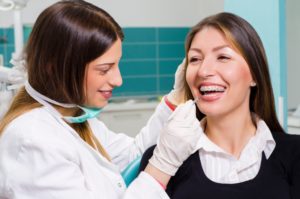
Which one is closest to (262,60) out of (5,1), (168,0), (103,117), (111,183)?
(111,183)

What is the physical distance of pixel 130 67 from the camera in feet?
14.5

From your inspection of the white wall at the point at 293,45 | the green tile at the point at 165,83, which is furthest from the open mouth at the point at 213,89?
the green tile at the point at 165,83

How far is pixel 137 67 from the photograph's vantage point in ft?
14.6

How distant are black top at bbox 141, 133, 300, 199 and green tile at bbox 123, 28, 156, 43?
3137 mm

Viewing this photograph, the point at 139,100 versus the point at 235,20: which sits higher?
the point at 235,20

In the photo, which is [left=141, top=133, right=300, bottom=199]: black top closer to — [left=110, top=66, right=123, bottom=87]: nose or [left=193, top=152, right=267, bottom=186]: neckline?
[left=193, top=152, right=267, bottom=186]: neckline

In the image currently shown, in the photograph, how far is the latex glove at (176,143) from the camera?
1230 mm

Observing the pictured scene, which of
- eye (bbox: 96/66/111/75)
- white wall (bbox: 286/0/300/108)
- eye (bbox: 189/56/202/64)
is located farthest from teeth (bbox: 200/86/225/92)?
white wall (bbox: 286/0/300/108)

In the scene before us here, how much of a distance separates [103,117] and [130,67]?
0.73 m

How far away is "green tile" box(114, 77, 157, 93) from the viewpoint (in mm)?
4406

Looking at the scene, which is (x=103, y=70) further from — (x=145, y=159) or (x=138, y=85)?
(x=138, y=85)

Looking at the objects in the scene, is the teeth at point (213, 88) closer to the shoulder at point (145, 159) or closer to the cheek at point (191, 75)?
the cheek at point (191, 75)

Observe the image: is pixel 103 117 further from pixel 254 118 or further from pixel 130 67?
pixel 254 118

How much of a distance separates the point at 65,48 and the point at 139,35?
3.29m
